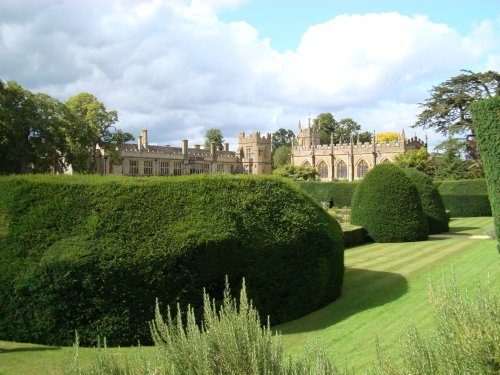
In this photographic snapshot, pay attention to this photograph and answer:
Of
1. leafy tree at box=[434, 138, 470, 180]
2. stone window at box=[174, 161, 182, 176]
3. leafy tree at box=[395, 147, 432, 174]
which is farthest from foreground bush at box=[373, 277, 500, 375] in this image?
stone window at box=[174, 161, 182, 176]

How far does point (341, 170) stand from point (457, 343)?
6122cm

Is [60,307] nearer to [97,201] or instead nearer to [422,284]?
[97,201]

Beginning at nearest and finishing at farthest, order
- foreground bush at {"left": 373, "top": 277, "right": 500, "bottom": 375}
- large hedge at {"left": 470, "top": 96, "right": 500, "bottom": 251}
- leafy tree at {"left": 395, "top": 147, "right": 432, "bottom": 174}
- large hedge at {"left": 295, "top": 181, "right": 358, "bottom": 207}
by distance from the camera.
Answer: foreground bush at {"left": 373, "top": 277, "right": 500, "bottom": 375} < large hedge at {"left": 470, "top": 96, "right": 500, "bottom": 251} < large hedge at {"left": 295, "top": 181, "right": 358, "bottom": 207} < leafy tree at {"left": 395, "top": 147, "right": 432, "bottom": 174}

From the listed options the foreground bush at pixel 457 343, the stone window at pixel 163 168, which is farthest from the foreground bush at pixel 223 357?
the stone window at pixel 163 168

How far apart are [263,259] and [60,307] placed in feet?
10.7

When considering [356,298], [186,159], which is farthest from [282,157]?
[356,298]

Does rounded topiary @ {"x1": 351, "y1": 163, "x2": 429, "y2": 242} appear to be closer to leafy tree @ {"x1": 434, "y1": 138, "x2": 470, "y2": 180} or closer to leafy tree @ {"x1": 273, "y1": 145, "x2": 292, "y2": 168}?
leafy tree @ {"x1": 434, "y1": 138, "x2": 470, "y2": 180}

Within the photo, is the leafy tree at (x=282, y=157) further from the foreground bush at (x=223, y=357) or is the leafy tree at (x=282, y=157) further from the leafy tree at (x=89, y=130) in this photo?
the foreground bush at (x=223, y=357)

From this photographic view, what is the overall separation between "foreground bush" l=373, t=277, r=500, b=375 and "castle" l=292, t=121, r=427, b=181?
54398mm

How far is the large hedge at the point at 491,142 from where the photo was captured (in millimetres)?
9648

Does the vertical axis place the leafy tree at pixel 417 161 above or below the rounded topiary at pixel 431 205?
above

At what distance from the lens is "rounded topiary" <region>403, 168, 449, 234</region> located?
20.2 m

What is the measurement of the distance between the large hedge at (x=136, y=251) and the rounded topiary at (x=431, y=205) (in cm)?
1310

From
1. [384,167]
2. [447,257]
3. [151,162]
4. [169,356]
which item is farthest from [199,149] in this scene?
[169,356]
